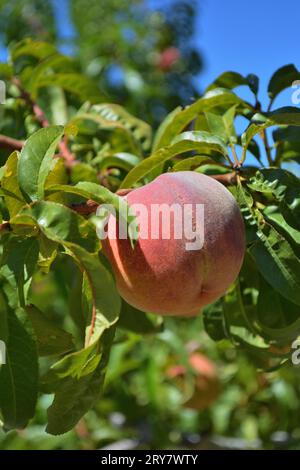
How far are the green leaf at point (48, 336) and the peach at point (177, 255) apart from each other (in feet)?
0.33

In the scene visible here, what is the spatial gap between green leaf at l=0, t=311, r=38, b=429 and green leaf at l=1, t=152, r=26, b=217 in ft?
0.53

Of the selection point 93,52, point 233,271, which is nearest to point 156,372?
point 233,271

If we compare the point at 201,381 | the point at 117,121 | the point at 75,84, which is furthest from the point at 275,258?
the point at 201,381

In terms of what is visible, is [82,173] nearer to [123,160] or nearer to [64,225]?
[123,160]

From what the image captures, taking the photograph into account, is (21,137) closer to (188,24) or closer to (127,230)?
(127,230)

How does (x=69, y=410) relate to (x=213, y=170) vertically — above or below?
below

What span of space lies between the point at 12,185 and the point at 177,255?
0.23 metres

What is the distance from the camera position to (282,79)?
1152 millimetres

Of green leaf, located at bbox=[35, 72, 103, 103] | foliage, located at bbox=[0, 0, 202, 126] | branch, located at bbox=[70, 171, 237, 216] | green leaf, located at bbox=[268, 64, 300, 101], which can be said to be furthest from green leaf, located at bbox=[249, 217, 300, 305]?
foliage, located at bbox=[0, 0, 202, 126]

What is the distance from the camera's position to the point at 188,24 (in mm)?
4543

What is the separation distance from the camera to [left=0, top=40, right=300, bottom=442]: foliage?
78 cm

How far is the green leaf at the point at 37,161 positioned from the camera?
81cm
